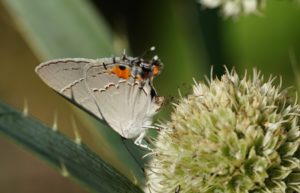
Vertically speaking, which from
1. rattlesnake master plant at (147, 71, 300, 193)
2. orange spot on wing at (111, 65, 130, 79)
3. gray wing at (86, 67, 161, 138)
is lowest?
rattlesnake master plant at (147, 71, 300, 193)

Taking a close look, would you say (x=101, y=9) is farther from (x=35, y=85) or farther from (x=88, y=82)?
(x=88, y=82)

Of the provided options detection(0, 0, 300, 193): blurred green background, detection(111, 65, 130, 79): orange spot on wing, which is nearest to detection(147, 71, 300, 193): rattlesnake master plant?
detection(0, 0, 300, 193): blurred green background

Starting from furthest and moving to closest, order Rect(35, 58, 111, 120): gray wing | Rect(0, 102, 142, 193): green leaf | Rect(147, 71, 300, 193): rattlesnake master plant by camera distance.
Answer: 1. Rect(35, 58, 111, 120): gray wing
2. Rect(147, 71, 300, 193): rattlesnake master plant
3. Rect(0, 102, 142, 193): green leaf

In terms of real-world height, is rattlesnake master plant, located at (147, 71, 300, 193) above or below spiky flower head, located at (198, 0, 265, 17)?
below

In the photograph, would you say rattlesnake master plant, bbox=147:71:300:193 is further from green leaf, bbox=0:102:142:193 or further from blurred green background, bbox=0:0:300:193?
green leaf, bbox=0:102:142:193

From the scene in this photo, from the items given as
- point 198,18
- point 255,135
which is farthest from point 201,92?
point 198,18

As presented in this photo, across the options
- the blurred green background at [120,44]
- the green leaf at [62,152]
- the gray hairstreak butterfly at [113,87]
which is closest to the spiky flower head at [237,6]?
the blurred green background at [120,44]

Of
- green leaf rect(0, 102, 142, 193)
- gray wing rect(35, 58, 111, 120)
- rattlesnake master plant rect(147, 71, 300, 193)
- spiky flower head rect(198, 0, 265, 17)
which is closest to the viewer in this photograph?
green leaf rect(0, 102, 142, 193)
